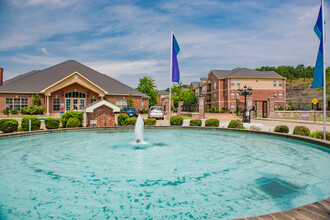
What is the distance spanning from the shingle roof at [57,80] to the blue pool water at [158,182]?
26.1m

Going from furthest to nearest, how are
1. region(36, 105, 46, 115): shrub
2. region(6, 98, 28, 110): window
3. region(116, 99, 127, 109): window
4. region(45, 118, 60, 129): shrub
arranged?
region(116, 99, 127, 109): window
region(6, 98, 28, 110): window
region(36, 105, 46, 115): shrub
region(45, 118, 60, 129): shrub

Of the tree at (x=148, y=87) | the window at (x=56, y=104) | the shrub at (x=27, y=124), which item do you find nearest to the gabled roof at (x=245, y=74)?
the tree at (x=148, y=87)

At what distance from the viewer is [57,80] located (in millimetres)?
34469

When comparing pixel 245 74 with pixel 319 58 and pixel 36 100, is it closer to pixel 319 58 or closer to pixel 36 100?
pixel 319 58

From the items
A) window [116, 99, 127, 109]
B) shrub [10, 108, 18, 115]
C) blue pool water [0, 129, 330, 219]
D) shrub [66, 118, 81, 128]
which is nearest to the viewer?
blue pool water [0, 129, 330, 219]

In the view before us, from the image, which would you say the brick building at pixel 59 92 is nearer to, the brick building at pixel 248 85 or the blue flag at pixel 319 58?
the brick building at pixel 248 85

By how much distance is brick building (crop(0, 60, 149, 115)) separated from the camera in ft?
98.2

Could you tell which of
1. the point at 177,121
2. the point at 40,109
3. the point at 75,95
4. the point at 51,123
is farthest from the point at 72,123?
the point at 75,95

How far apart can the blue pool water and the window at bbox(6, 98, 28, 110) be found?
82.0 ft

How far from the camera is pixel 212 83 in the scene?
194ft

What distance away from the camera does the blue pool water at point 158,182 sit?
4.18 m

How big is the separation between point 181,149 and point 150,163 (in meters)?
2.83

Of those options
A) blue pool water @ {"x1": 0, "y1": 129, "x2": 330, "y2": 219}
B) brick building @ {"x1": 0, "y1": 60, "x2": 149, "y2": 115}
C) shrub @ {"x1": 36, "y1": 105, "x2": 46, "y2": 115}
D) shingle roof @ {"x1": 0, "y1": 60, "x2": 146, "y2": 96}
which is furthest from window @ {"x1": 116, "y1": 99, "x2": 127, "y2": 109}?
blue pool water @ {"x1": 0, "y1": 129, "x2": 330, "y2": 219}

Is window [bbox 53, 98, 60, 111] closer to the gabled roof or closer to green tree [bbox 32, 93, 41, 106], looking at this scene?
green tree [bbox 32, 93, 41, 106]
